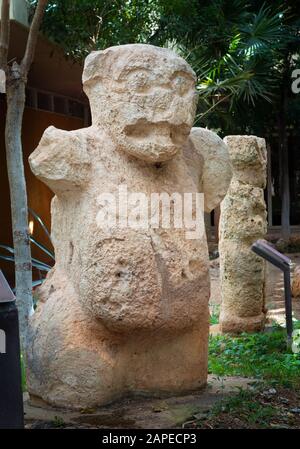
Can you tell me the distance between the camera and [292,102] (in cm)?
1288

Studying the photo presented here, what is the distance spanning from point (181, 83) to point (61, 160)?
0.74 meters

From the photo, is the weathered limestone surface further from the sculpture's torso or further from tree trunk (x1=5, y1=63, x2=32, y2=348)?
the sculpture's torso

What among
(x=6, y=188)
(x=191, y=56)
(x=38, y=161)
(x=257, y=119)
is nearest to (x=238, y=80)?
(x=191, y=56)

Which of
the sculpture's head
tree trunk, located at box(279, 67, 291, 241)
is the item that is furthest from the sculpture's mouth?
tree trunk, located at box(279, 67, 291, 241)

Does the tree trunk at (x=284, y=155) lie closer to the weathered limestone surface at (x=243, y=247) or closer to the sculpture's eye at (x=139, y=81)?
the weathered limestone surface at (x=243, y=247)

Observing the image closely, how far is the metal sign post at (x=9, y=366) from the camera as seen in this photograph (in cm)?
207

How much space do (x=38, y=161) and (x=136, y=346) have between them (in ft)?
3.51

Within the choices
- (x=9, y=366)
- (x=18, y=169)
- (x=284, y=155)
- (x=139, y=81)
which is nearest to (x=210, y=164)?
(x=139, y=81)

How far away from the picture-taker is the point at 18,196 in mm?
5289

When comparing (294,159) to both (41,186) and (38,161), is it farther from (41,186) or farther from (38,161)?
(38,161)

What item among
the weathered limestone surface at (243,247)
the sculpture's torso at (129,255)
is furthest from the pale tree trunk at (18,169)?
the weathered limestone surface at (243,247)

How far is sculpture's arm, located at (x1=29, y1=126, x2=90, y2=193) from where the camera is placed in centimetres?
333

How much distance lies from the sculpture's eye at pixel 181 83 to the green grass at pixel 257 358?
1807mm

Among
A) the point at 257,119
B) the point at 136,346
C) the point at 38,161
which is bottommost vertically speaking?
the point at 136,346
